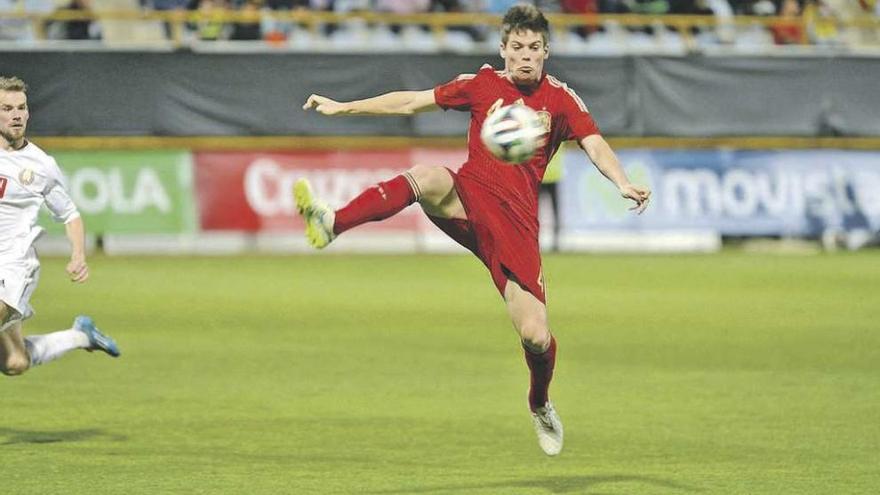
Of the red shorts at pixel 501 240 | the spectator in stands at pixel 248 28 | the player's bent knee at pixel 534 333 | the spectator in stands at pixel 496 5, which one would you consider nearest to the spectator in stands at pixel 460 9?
the spectator in stands at pixel 496 5

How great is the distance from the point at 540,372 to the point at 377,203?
122 centimetres

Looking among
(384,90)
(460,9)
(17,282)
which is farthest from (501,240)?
(460,9)

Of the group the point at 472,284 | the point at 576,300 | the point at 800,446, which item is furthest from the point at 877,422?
the point at 472,284

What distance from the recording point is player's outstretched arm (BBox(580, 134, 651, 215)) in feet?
26.0

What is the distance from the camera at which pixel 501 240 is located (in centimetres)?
877

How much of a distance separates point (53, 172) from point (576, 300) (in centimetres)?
1002

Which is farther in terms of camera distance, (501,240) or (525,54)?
(501,240)

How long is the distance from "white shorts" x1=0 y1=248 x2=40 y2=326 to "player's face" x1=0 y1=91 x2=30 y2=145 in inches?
26.7

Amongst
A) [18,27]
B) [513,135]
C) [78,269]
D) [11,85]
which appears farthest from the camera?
[18,27]

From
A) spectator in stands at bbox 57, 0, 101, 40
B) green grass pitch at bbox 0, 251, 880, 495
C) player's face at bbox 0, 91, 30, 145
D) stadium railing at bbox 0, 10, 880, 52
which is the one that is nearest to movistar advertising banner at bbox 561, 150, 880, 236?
stadium railing at bbox 0, 10, 880, 52

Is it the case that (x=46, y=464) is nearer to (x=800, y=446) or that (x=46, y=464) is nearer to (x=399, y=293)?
(x=800, y=446)

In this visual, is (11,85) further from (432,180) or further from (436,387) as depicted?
(436,387)

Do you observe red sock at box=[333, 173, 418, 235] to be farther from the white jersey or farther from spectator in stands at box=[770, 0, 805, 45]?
spectator in stands at box=[770, 0, 805, 45]

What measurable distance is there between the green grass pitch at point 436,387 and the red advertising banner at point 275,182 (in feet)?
7.44
